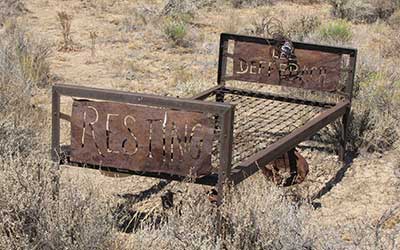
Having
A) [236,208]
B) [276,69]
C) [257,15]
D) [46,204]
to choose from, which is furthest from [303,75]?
[257,15]

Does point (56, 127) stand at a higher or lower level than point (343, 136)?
higher

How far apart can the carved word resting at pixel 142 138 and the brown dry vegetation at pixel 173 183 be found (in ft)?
0.70

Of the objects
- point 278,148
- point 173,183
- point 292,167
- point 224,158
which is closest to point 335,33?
point 292,167

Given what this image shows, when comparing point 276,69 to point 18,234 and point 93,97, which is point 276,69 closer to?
point 93,97

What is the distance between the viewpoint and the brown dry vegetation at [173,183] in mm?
4098

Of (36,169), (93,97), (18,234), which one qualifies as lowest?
(18,234)

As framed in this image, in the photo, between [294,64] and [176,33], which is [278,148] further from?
[176,33]

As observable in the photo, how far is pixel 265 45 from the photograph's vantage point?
7270 millimetres

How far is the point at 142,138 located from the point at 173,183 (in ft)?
5.89

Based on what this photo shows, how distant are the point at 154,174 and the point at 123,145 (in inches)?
10.4

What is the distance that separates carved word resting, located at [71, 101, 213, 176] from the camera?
14.3 feet

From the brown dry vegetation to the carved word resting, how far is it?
0.21 metres

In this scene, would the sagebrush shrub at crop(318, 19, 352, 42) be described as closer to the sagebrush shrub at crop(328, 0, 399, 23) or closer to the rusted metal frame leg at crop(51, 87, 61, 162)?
the sagebrush shrub at crop(328, 0, 399, 23)

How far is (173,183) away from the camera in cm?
619
